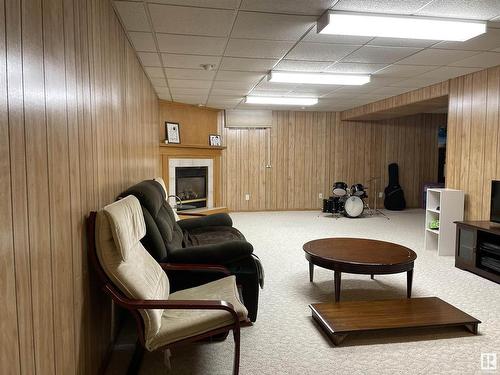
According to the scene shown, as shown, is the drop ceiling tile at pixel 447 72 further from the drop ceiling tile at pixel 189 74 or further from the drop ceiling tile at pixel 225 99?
the drop ceiling tile at pixel 225 99

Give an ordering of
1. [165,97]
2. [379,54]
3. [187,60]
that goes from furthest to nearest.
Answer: [165,97]
[187,60]
[379,54]

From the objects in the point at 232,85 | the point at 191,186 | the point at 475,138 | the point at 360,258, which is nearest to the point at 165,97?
the point at 232,85

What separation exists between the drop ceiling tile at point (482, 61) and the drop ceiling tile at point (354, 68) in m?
0.85

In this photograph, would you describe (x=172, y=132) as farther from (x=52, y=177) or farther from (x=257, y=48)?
(x=52, y=177)

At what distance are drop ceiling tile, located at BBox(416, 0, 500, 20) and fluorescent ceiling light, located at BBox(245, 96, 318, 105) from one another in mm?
3813

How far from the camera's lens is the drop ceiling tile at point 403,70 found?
4.34 meters

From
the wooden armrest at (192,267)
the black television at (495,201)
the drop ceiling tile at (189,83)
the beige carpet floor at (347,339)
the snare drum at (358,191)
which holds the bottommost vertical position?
the beige carpet floor at (347,339)

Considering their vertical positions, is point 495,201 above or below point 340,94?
below

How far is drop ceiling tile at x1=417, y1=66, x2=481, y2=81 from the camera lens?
440 cm

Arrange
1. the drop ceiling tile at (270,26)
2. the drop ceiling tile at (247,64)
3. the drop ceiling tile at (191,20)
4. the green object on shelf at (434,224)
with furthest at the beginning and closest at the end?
the green object on shelf at (434,224), the drop ceiling tile at (247,64), the drop ceiling tile at (270,26), the drop ceiling tile at (191,20)

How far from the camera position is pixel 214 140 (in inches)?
301

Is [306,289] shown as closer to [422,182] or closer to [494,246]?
[494,246]

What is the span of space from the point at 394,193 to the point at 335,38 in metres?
6.11

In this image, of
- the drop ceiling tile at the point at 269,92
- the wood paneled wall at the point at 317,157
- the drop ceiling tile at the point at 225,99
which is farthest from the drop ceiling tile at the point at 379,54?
the wood paneled wall at the point at 317,157
